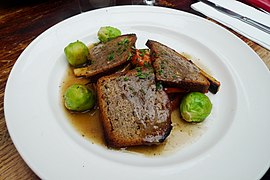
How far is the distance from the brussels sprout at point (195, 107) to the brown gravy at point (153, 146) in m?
0.07

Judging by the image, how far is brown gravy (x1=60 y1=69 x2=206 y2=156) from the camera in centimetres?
203

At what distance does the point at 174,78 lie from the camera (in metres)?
2.22

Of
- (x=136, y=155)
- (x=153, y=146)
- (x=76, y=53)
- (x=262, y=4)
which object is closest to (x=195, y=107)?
(x=153, y=146)

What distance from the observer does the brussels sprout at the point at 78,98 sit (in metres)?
2.16

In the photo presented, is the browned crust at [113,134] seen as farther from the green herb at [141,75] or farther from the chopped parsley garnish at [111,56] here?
the chopped parsley garnish at [111,56]

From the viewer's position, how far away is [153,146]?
2.05 metres

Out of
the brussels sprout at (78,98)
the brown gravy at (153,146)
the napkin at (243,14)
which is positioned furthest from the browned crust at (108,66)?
the napkin at (243,14)

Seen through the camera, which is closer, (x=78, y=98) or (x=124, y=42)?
(x=78, y=98)

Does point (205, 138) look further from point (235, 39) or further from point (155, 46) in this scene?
point (235, 39)

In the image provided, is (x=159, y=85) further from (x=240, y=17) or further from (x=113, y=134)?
(x=240, y=17)

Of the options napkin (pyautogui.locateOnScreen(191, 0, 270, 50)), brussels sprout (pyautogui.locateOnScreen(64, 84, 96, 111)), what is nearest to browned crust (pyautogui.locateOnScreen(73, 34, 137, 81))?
brussels sprout (pyautogui.locateOnScreen(64, 84, 96, 111))

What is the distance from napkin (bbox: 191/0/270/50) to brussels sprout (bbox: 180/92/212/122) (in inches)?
42.2

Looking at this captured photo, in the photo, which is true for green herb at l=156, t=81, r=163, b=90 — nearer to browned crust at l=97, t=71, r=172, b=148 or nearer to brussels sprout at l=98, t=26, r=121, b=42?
browned crust at l=97, t=71, r=172, b=148

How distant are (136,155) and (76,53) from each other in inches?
38.5
